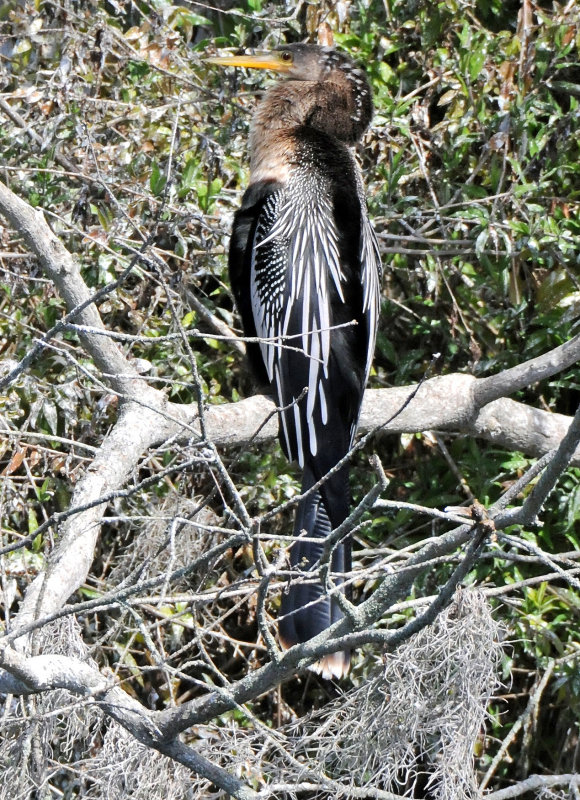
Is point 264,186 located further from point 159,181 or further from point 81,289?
point 81,289

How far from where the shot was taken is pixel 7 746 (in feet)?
6.53

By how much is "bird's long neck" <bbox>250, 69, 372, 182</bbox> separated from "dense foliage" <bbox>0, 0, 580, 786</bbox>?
3.3 inches

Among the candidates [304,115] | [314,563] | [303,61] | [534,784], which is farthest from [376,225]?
[534,784]

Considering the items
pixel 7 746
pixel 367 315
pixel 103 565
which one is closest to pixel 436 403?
pixel 367 315

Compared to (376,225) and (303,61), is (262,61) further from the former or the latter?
(376,225)

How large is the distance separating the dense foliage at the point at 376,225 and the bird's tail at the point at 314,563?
0.41 metres

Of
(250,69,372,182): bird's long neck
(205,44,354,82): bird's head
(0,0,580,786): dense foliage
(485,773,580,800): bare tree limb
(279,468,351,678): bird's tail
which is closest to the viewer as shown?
(279,468,351,678): bird's tail

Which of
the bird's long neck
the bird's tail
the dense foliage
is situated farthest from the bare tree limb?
the bird's long neck

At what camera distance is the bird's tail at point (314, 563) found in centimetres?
244

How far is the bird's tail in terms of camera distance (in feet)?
8.00

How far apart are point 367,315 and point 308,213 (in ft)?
1.17

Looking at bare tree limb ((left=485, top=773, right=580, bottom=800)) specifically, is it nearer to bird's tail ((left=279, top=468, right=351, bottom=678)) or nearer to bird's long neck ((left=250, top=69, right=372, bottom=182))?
bird's tail ((left=279, top=468, right=351, bottom=678))

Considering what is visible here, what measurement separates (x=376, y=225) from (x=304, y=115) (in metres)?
0.43

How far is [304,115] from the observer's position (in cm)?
329
